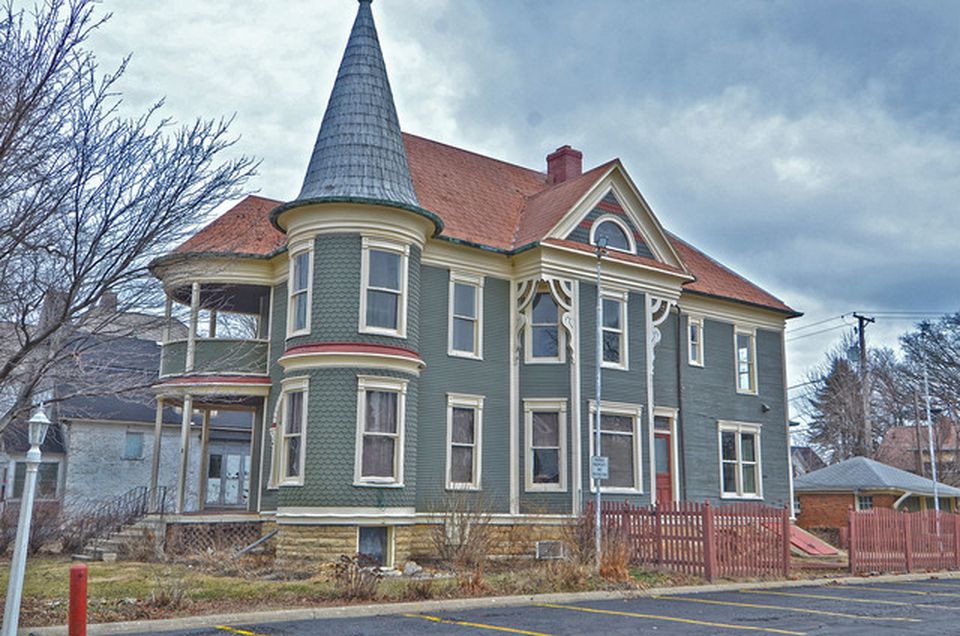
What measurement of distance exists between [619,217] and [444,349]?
6311mm

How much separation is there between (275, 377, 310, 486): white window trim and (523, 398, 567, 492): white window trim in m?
5.89

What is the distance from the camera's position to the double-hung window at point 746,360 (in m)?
28.4

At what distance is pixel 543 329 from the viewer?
920 inches

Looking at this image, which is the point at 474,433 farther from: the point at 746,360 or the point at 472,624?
the point at 746,360

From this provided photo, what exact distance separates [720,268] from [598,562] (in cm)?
1546

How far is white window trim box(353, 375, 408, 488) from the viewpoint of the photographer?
1931 cm

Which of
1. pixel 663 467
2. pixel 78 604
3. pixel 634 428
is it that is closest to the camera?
pixel 78 604

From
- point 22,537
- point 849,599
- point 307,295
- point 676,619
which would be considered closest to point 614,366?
point 307,295

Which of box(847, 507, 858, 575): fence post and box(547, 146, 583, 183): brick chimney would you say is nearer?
box(847, 507, 858, 575): fence post

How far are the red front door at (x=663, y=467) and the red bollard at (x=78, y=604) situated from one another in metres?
18.7

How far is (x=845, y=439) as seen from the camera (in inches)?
2318

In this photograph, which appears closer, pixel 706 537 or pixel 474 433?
pixel 706 537

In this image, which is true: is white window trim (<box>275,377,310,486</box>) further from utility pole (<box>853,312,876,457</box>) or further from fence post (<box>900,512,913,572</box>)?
utility pole (<box>853,312,876,457</box>)

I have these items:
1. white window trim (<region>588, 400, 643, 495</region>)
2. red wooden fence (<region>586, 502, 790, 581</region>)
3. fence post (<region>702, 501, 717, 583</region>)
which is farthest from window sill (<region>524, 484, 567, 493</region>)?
fence post (<region>702, 501, 717, 583</region>)
